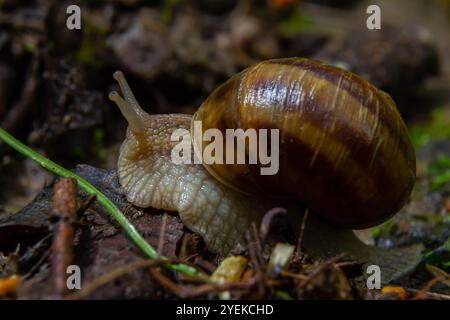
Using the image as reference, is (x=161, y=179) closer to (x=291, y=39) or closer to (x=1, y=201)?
(x=1, y=201)

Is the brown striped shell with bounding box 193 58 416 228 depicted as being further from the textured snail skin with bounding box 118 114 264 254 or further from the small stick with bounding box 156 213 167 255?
the small stick with bounding box 156 213 167 255

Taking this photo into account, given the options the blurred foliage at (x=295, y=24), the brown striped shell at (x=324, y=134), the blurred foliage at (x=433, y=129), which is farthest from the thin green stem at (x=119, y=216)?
the blurred foliage at (x=295, y=24)

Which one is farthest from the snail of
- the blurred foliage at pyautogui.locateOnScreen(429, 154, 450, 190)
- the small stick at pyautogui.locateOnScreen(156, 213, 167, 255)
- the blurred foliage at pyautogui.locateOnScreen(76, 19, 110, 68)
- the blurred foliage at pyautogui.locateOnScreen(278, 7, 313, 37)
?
the blurred foliage at pyautogui.locateOnScreen(278, 7, 313, 37)

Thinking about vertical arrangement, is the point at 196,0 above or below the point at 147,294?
above

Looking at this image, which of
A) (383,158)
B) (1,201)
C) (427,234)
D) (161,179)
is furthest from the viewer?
Answer: (1,201)

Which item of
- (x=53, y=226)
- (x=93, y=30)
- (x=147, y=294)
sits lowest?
(x=147, y=294)

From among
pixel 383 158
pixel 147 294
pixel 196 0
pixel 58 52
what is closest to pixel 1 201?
pixel 58 52
